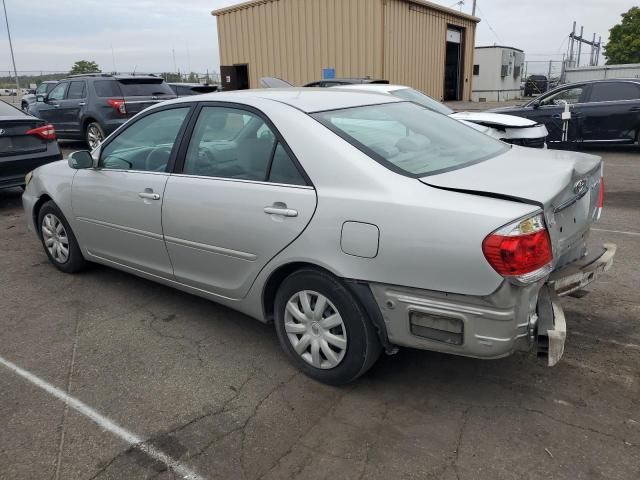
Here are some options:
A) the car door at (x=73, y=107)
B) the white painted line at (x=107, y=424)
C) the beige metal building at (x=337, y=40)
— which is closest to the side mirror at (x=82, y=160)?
the white painted line at (x=107, y=424)

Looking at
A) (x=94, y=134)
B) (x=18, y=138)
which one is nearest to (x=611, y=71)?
(x=94, y=134)

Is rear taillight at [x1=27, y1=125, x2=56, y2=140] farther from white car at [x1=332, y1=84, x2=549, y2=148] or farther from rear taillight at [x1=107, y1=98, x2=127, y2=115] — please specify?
white car at [x1=332, y1=84, x2=549, y2=148]

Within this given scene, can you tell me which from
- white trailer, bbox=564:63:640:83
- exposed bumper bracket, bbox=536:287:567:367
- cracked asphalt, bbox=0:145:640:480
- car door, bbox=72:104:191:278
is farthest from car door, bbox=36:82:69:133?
white trailer, bbox=564:63:640:83

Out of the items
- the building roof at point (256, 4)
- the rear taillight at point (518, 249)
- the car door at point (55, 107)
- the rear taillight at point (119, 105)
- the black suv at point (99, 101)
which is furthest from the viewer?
the building roof at point (256, 4)

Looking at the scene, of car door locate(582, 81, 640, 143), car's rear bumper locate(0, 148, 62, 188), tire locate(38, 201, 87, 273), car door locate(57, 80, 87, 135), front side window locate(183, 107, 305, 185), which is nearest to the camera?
front side window locate(183, 107, 305, 185)

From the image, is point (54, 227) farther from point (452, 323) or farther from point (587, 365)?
point (587, 365)

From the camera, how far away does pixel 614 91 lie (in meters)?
10.4

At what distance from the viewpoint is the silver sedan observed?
2.39 m

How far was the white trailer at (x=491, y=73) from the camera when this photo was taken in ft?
92.0

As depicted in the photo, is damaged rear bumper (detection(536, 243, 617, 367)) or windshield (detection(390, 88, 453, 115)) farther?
windshield (detection(390, 88, 453, 115))

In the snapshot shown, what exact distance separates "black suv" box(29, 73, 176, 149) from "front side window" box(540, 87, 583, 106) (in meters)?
7.73

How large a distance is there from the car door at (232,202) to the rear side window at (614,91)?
31.0 ft

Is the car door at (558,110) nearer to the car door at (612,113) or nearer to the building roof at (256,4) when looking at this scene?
the car door at (612,113)

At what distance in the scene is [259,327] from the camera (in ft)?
12.4
